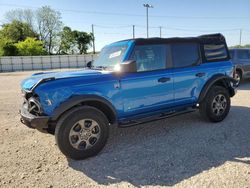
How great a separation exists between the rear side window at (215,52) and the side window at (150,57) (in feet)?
3.97

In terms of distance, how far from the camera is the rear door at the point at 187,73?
4785 mm

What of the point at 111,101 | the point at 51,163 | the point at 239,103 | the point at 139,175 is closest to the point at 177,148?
the point at 139,175

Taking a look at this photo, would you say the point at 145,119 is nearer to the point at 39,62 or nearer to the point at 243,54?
the point at 243,54

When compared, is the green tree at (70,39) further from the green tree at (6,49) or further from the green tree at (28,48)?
the green tree at (6,49)

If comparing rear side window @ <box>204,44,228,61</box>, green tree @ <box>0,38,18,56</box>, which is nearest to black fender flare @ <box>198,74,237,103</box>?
rear side window @ <box>204,44,228,61</box>

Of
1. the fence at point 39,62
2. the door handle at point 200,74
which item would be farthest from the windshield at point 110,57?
the fence at point 39,62

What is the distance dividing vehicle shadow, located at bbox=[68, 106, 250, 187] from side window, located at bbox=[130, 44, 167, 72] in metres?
1.39

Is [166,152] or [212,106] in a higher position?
[212,106]

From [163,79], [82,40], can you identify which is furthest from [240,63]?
[82,40]

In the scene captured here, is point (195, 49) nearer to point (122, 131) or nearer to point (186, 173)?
point (122, 131)

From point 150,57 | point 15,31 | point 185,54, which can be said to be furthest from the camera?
point 15,31

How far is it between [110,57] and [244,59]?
8.40 metres

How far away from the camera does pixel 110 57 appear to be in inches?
187

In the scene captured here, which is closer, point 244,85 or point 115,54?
point 115,54
